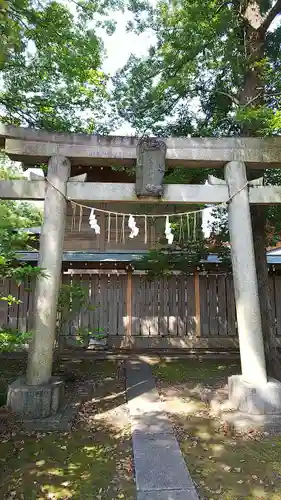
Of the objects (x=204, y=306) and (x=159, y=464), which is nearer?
(x=159, y=464)

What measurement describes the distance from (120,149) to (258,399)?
195 inches

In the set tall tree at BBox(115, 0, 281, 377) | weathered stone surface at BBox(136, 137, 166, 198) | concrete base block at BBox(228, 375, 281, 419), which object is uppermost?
tall tree at BBox(115, 0, 281, 377)

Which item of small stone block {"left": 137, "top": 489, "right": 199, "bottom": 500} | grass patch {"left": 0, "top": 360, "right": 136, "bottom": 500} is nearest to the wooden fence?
grass patch {"left": 0, "top": 360, "right": 136, "bottom": 500}

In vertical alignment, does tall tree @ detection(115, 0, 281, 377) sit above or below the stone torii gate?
above

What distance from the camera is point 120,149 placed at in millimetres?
5973

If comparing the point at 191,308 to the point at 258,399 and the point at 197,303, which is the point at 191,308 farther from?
the point at 258,399

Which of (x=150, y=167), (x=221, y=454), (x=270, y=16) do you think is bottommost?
(x=221, y=454)

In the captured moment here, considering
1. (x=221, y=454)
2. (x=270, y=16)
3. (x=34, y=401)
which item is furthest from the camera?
(x=270, y=16)

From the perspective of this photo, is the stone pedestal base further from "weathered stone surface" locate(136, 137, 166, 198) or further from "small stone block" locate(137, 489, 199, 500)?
"weathered stone surface" locate(136, 137, 166, 198)

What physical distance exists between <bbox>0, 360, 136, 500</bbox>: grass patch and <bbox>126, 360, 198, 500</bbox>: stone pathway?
134 millimetres

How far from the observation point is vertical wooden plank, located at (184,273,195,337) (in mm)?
10055

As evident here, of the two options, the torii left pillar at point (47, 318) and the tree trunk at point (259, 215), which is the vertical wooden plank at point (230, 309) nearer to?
the tree trunk at point (259, 215)

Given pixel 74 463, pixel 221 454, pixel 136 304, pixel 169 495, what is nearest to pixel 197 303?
pixel 136 304

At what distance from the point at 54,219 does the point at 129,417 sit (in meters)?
3.56
